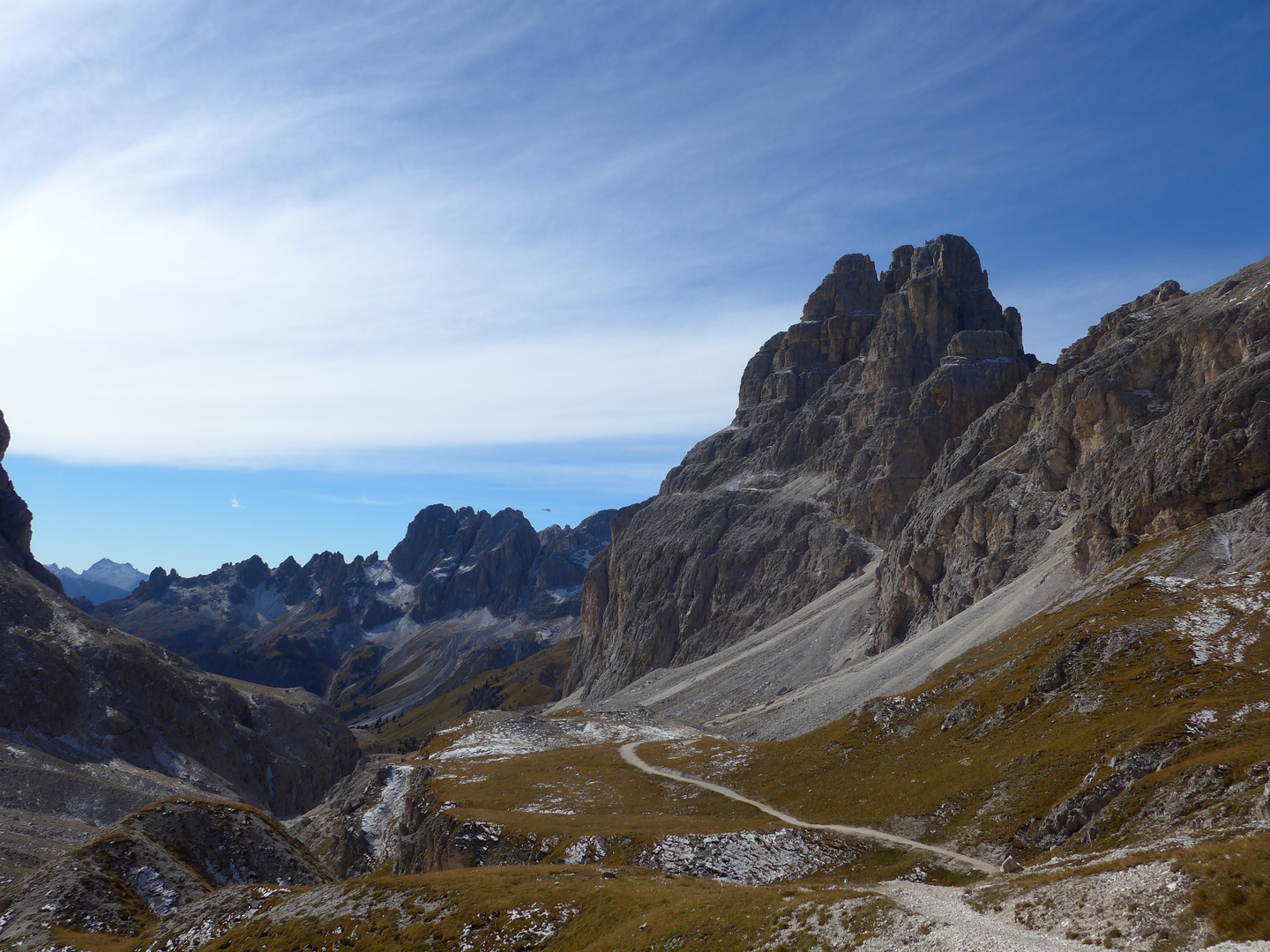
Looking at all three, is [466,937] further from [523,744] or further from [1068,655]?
[523,744]

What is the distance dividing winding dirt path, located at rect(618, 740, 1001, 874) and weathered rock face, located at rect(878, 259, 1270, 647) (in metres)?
→ 46.3

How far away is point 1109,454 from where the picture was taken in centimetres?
10394

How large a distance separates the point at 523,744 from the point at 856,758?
5588cm

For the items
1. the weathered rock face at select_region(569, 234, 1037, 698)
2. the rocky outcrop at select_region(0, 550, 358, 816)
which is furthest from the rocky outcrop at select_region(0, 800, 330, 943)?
the weathered rock face at select_region(569, 234, 1037, 698)

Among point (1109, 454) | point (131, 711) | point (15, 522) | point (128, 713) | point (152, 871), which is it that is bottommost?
point (128, 713)

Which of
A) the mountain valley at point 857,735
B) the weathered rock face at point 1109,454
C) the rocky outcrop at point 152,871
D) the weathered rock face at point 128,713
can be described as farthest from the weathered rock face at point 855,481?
the rocky outcrop at point 152,871

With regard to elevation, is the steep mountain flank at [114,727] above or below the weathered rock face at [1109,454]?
below

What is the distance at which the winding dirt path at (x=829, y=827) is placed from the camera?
44.4 m

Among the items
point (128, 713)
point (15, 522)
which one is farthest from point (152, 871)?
point (15, 522)

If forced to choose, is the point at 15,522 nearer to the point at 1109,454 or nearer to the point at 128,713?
the point at 128,713

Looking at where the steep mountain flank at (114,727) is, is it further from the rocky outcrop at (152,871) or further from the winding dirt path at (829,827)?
the winding dirt path at (829,827)

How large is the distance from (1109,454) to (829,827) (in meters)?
74.6

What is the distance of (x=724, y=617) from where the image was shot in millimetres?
177875

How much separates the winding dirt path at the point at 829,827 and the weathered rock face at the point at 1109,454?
152 feet
